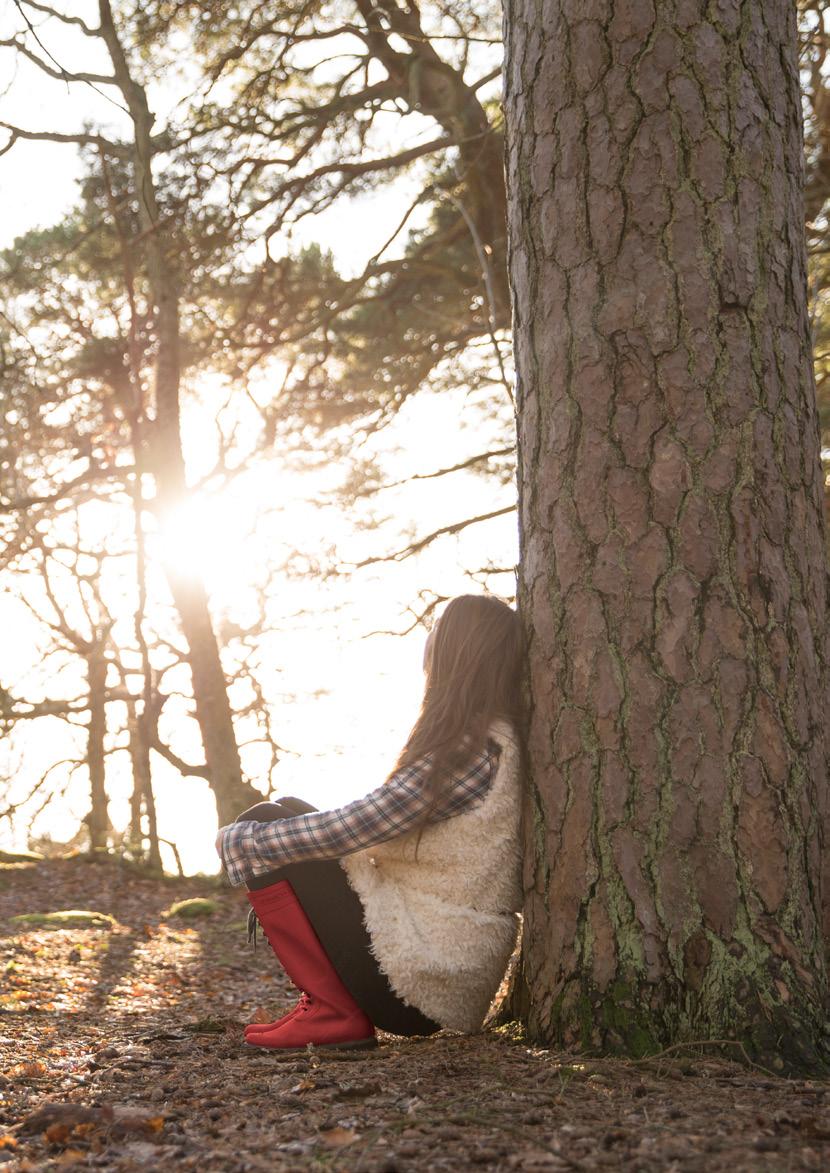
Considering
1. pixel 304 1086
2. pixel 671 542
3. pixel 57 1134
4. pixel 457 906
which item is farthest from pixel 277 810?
pixel 671 542

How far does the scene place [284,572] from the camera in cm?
888

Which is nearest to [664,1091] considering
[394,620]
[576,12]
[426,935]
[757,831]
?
[757,831]

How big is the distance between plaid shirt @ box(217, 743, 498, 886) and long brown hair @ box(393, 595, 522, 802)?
4 cm


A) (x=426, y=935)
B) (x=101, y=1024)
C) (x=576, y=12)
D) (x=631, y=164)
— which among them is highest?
(x=576, y=12)

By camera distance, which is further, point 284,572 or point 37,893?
point 284,572

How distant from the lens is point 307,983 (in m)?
2.83

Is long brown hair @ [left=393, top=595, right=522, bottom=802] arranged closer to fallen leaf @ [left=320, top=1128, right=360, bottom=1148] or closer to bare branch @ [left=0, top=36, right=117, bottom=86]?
fallen leaf @ [left=320, top=1128, right=360, bottom=1148]

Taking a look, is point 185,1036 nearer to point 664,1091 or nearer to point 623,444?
point 664,1091

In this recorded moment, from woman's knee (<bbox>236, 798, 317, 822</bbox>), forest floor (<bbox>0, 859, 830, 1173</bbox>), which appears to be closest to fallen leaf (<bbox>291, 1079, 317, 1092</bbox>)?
forest floor (<bbox>0, 859, 830, 1173</bbox>)

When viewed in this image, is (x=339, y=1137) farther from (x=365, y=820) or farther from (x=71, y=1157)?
(x=365, y=820)

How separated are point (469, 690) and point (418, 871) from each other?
0.53m

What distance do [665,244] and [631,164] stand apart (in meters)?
0.23

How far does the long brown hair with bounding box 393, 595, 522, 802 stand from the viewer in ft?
8.82

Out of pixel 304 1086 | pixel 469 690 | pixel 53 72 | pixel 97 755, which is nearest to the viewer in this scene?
pixel 304 1086
